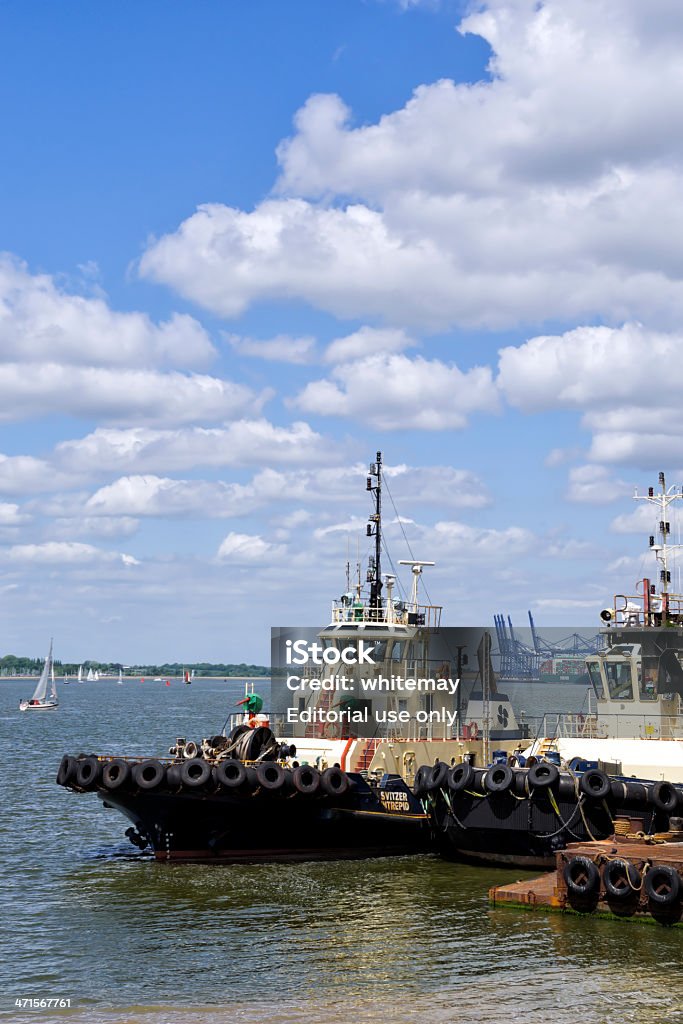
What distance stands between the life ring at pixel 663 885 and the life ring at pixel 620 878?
0.27 meters

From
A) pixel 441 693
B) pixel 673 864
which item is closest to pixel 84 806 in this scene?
pixel 441 693

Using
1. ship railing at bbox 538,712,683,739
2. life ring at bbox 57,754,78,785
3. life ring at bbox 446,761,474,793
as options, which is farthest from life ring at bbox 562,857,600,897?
life ring at bbox 57,754,78,785

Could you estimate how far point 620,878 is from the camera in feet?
66.8

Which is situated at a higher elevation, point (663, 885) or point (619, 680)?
point (619, 680)

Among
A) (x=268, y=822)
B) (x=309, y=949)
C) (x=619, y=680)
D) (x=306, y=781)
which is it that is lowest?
(x=309, y=949)

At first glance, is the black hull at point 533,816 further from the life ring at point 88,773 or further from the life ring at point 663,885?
the life ring at point 88,773

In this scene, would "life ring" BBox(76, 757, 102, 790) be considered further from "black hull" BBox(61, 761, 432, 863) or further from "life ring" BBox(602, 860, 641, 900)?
"life ring" BBox(602, 860, 641, 900)

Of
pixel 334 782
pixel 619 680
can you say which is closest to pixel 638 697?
pixel 619 680

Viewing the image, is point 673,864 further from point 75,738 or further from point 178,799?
point 75,738

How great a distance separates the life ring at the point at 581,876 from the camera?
20.6 meters

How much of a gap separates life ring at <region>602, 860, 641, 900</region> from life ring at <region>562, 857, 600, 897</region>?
179mm

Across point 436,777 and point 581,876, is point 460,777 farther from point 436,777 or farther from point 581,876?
point 581,876

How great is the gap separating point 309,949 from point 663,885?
5971mm

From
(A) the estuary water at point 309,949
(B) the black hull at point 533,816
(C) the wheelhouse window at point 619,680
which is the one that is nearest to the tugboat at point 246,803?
(A) the estuary water at point 309,949
